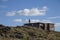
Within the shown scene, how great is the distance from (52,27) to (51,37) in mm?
30224

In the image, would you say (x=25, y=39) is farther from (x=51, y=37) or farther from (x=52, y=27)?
(x=52, y=27)

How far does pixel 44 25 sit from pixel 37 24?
241cm

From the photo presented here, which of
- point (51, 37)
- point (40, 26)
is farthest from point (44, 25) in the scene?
point (51, 37)

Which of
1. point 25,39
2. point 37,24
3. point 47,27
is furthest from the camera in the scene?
point 47,27

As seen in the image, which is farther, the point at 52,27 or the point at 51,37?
the point at 52,27

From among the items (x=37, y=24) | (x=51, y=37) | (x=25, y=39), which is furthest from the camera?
(x=37, y=24)

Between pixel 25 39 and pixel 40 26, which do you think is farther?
pixel 40 26

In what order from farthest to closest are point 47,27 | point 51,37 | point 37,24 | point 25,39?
1. point 47,27
2. point 37,24
3. point 51,37
4. point 25,39

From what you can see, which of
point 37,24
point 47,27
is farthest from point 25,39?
point 47,27

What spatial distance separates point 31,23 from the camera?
41.7 m

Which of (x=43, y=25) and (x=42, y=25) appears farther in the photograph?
(x=43, y=25)

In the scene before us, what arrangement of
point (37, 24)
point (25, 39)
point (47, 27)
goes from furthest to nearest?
point (47, 27)
point (37, 24)
point (25, 39)

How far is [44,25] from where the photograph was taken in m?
43.3

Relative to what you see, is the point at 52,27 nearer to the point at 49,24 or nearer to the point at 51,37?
the point at 49,24
